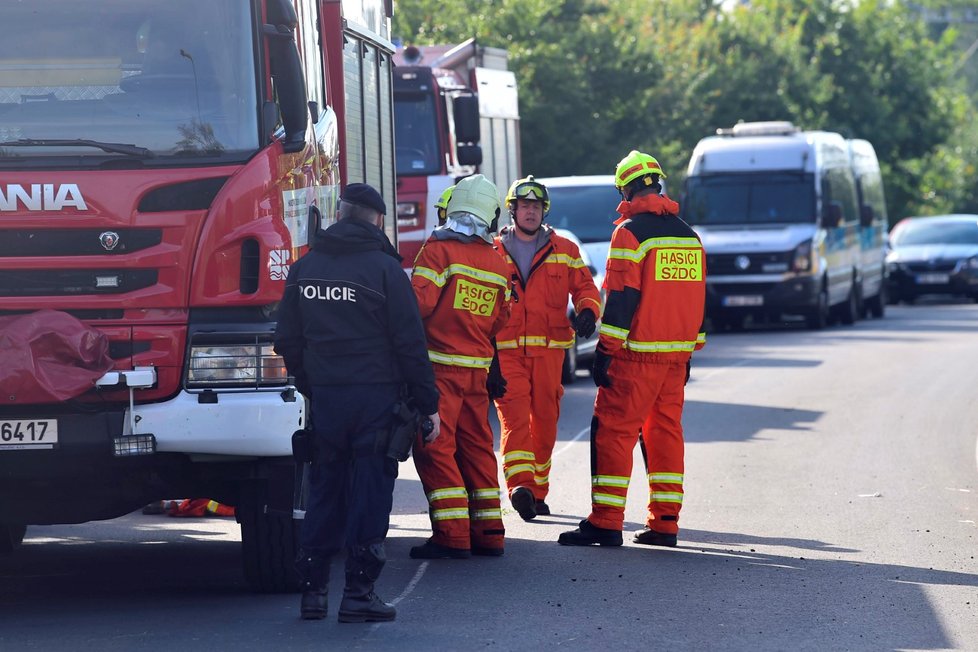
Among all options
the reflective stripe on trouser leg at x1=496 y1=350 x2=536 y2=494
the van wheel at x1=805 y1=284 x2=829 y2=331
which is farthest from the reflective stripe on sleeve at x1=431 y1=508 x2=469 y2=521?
the van wheel at x1=805 y1=284 x2=829 y2=331

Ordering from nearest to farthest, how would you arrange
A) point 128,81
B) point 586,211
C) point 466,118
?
point 128,81 → point 466,118 → point 586,211

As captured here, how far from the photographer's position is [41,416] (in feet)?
23.8

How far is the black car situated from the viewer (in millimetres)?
32969

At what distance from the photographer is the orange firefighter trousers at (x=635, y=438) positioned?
9.20 meters

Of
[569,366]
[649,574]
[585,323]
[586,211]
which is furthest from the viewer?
[586,211]

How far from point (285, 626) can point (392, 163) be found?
441cm

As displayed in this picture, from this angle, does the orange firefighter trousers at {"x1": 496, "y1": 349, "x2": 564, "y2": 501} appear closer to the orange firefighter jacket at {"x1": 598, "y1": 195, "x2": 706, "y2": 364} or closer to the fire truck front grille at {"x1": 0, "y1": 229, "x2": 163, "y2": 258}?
the orange firefighter jacket at {"x1": 598, "y1": 195, "x2": 706, "y2": 364}

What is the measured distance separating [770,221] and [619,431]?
17.2 m

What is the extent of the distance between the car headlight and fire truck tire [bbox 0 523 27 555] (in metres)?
2.30

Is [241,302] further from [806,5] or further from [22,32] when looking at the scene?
[806,5]

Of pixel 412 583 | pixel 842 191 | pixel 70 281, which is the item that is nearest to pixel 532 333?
pixel 412 583

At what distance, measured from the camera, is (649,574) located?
8.45 metres

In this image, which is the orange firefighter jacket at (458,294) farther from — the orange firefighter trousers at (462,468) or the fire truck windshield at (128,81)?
the fire truck windshield at (128,81)

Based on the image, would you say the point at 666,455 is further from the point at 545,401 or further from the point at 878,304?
the point at 878,304
